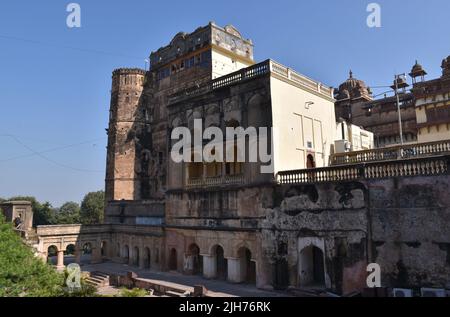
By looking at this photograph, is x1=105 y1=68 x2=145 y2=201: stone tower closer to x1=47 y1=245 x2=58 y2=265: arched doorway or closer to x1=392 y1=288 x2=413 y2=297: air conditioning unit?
x1=47 y1=245 x2=58 y2=265: arched doorway

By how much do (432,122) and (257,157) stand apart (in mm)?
15659

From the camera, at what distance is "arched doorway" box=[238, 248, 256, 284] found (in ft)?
56.7

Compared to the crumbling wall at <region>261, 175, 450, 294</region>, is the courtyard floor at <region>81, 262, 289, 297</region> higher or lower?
lower

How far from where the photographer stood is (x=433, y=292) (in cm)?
1105

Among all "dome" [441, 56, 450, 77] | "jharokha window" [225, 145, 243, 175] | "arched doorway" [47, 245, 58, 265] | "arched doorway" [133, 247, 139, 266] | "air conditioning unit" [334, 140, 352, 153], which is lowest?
"arched doorway" [47, 245, 58, 265]

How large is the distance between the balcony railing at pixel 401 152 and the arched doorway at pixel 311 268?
529 centimetres

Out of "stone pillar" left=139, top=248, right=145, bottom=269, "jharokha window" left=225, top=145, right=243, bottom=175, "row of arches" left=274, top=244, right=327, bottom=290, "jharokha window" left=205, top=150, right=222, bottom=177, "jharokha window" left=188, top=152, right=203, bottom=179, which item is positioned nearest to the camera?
"row of arches" left=274, top=244, right=327, bottom=290

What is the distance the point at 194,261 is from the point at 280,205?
725cm

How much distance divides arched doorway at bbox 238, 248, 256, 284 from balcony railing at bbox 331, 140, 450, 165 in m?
7.27

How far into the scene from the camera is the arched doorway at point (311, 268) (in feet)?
48.5

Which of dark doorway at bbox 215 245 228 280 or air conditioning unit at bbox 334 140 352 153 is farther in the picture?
air conditioning unit at bbox 334 140 352 153

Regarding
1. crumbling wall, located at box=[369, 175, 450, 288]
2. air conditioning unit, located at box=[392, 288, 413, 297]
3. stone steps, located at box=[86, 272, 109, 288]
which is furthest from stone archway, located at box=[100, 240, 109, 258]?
air conditioning unit, located at box=[392, 288, 413, 297]

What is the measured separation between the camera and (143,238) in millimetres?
23641
